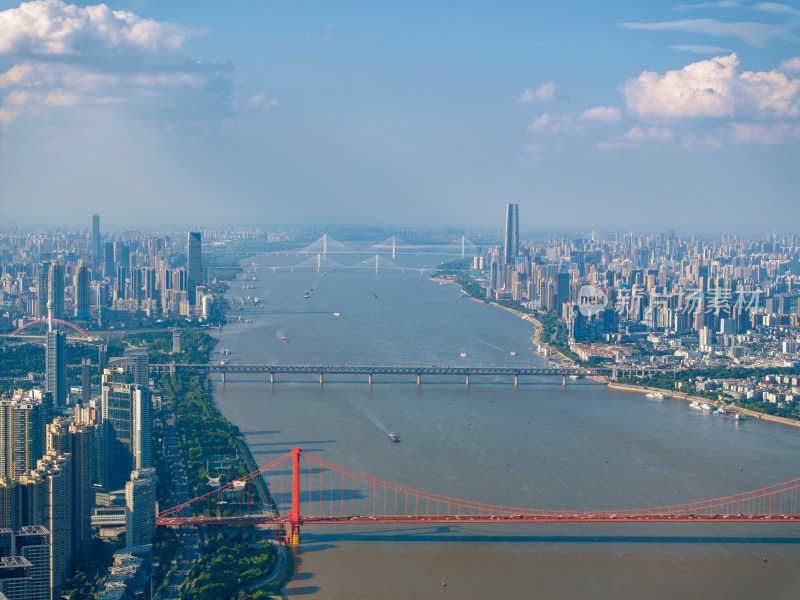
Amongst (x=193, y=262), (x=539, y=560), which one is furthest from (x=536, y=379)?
(x=193, y=262)


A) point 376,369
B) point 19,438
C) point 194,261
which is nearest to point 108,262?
point 194,261

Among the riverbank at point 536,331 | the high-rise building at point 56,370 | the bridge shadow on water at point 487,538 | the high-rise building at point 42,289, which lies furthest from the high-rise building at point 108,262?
the bridge shadow on water at point 487,538

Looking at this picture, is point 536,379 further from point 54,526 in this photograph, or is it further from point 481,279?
point 481,279

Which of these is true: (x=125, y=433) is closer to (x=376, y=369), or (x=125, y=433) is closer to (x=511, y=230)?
(x=376, y=369)

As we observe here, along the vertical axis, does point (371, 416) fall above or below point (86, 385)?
below

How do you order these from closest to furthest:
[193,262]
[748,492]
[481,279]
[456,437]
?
[748,492] → [456,437] → [193,262] → [481,279]

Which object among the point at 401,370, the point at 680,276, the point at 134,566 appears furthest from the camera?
the point at 680,276

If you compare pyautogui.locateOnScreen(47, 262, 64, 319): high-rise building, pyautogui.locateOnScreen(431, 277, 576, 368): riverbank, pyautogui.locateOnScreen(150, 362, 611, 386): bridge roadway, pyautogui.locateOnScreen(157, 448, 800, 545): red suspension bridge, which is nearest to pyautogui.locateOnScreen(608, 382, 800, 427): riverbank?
pyautogui.locateOnScreen(150, 362, 611, 386): bridge roadway
